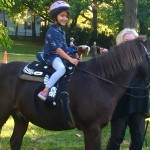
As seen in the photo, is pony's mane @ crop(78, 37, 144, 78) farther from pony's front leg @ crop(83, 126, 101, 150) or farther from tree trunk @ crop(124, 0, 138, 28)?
tree trunk @ crop(124, 0, 138, 28)

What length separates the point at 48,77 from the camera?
15.6ft

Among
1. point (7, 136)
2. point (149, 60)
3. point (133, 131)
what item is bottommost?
point (7, 136)

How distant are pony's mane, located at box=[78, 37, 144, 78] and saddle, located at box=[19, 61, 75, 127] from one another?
1.04 feet

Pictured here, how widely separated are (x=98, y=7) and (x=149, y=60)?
121 ft

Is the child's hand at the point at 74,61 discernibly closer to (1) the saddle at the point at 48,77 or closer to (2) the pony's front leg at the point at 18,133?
(1) the saddle at the point at 48,77

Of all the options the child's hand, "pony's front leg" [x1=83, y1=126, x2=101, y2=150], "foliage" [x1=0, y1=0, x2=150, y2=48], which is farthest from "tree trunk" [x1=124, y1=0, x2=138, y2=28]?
"foliage" [x1=0, y1=0, x2=150, y2=48]

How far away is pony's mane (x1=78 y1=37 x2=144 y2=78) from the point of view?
454 centimetres

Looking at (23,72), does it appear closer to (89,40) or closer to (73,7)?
(73,7)

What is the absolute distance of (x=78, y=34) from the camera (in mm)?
40125

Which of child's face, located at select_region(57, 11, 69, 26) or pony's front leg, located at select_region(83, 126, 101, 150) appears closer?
pony's front leg, located at select_region(83, 126, 101, 150)

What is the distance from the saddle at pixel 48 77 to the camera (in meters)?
4.57

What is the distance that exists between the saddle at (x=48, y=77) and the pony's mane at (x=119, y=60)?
32cm

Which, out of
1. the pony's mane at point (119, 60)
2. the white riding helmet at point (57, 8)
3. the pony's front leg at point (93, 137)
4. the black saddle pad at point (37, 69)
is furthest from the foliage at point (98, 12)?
the pony's front leg at point (93, 137)

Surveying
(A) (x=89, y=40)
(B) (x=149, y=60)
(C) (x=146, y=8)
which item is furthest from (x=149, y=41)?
(A) (x=89, y=40)
